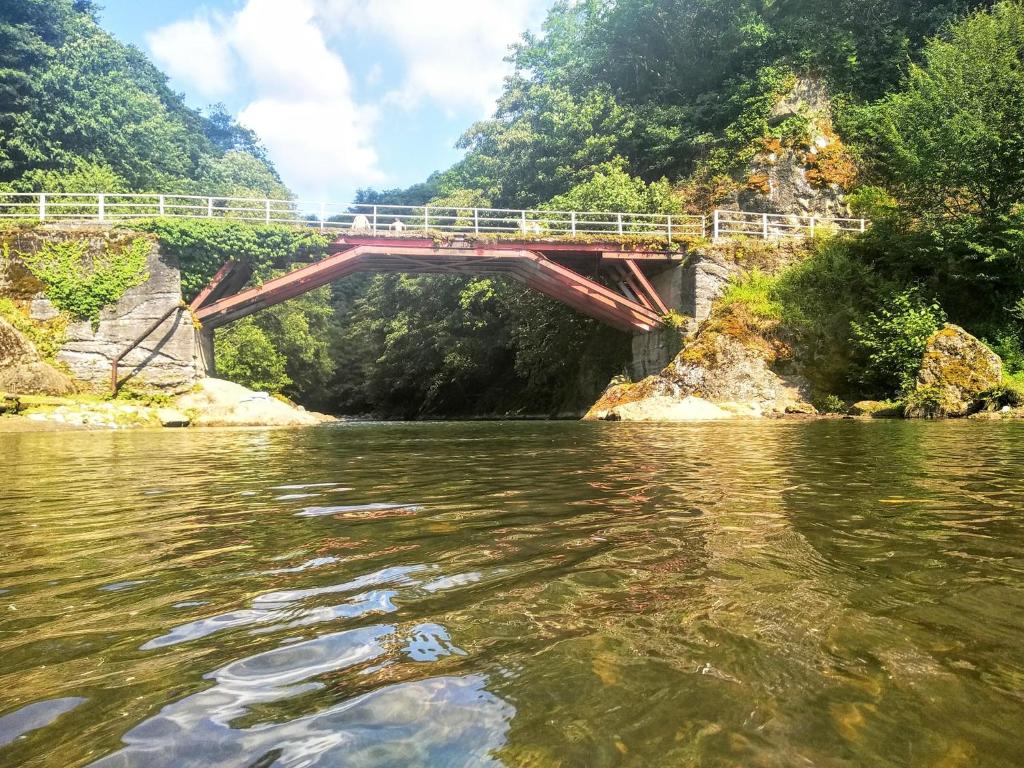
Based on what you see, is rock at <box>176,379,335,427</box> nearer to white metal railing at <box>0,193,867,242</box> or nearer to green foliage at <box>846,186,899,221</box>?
white metal railing at <box>0,193,867,242</box>

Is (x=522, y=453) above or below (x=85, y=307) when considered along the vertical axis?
below

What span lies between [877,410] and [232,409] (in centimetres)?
1866

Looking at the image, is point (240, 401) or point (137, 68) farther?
point (137, 68)

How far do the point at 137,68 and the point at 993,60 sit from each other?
163ft

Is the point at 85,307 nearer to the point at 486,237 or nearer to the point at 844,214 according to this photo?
the point at 486,237

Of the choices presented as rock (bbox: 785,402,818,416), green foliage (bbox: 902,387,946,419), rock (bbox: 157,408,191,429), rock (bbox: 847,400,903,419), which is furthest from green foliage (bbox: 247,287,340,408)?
green foliage (bbox: 902,387,946,419)

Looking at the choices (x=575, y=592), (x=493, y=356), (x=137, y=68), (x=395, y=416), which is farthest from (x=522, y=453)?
(x=137, y=68)

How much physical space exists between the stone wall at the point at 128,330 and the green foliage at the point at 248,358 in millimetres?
10754

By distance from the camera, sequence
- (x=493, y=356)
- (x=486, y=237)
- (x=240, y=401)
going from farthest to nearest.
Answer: (x=493, y=356), (x=486, y=237), (x=240, y=401)

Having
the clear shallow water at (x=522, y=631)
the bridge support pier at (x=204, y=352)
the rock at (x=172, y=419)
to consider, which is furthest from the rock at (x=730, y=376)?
the clear shallow water at (x=522, y=631)

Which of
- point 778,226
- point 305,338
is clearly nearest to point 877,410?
point 778,226

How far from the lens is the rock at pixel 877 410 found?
659 inches

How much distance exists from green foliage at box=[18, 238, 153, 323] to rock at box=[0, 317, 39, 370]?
269cm

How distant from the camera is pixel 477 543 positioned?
305 centimetres
